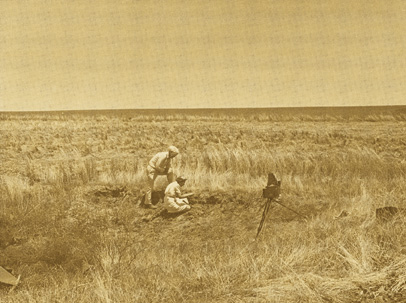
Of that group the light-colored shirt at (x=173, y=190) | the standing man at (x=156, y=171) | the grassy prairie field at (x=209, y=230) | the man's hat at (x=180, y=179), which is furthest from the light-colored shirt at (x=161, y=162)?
the grassy prairie field at (x=209, y=230)

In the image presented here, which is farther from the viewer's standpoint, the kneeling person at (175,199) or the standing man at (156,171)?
the standing man at (156,171)

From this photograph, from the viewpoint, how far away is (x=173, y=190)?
972 cm

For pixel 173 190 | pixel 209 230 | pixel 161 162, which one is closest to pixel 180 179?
pixel 173 190

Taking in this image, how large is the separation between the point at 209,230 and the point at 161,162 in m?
1.92

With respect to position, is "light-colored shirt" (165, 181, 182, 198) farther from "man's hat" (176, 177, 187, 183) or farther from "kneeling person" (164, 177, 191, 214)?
"man's hat" (176, 177, 187, 183)

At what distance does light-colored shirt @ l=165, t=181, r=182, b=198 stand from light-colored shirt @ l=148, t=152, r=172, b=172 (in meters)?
0.54

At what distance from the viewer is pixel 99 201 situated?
10.7m

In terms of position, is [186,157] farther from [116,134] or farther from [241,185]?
[116,134]

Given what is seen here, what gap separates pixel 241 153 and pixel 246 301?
942cm

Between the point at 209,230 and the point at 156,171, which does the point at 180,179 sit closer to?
the point at 156,171

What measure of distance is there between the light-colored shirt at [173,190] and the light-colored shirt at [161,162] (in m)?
0.54

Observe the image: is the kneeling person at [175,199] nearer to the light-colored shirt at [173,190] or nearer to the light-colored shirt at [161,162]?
the light-colored shirt at [173,190]

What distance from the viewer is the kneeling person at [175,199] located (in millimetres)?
9641

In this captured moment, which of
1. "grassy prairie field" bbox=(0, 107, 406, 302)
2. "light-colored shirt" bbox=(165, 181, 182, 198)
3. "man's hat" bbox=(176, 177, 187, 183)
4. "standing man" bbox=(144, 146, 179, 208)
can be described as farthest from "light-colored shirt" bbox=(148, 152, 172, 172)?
"grassy prairie field" bbox=(0, 107, 406, 302)
